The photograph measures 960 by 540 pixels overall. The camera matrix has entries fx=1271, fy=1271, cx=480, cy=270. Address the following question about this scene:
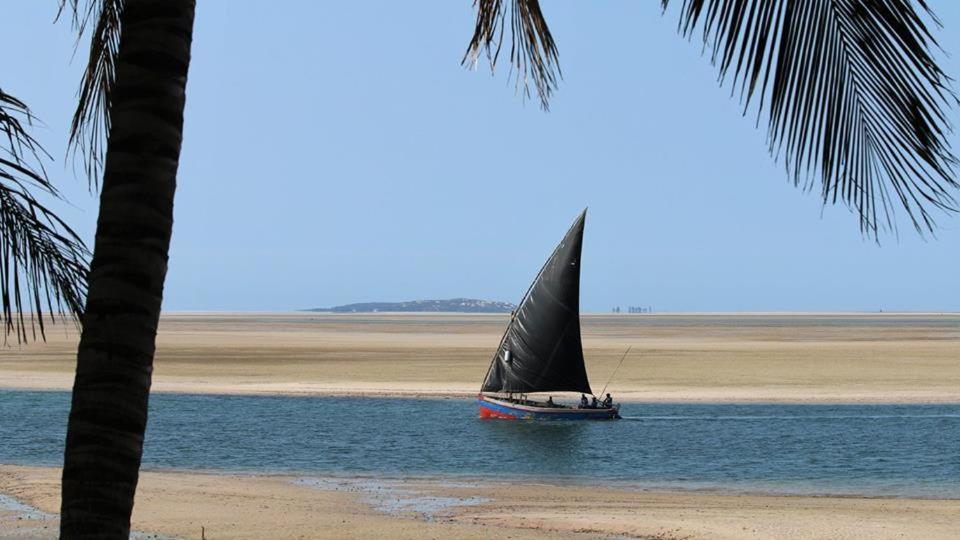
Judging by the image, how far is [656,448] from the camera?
41688 mm

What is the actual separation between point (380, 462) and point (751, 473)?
1076 cm

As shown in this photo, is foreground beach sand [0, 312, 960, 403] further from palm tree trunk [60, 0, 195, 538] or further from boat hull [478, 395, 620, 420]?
palm tree trunk [60, 0, 195, 538]

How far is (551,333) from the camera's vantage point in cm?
5219

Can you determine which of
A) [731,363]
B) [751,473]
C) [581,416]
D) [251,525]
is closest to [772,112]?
[251,525]

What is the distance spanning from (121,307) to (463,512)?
2194cm

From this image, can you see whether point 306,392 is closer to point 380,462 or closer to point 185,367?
point 185,367

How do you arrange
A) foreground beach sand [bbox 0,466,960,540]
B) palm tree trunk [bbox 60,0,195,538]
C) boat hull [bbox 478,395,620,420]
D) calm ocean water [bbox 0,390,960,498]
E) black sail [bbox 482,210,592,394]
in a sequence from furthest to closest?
1. black sail [bbox 482,210,592,394]
2. boat hull [bbox 478,395,620,420]
3. calm ocean water [bbox 0,390,960,498]
4. foreground beach sand [bbox 0,466,960,540]
5. palm tree trunk [bbox 60,0,195,538]

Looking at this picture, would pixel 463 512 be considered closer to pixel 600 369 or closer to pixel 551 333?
pixel 551 333

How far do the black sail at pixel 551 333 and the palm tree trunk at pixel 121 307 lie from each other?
1813 inches

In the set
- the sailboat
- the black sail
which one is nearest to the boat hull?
the sailboat

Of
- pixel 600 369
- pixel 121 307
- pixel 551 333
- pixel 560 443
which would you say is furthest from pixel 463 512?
pixel 600 369

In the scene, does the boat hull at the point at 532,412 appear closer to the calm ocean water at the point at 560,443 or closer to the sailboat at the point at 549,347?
the sailboat at the point at 549,347

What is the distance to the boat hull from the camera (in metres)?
50.7

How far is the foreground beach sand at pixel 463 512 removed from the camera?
77.4 feet
